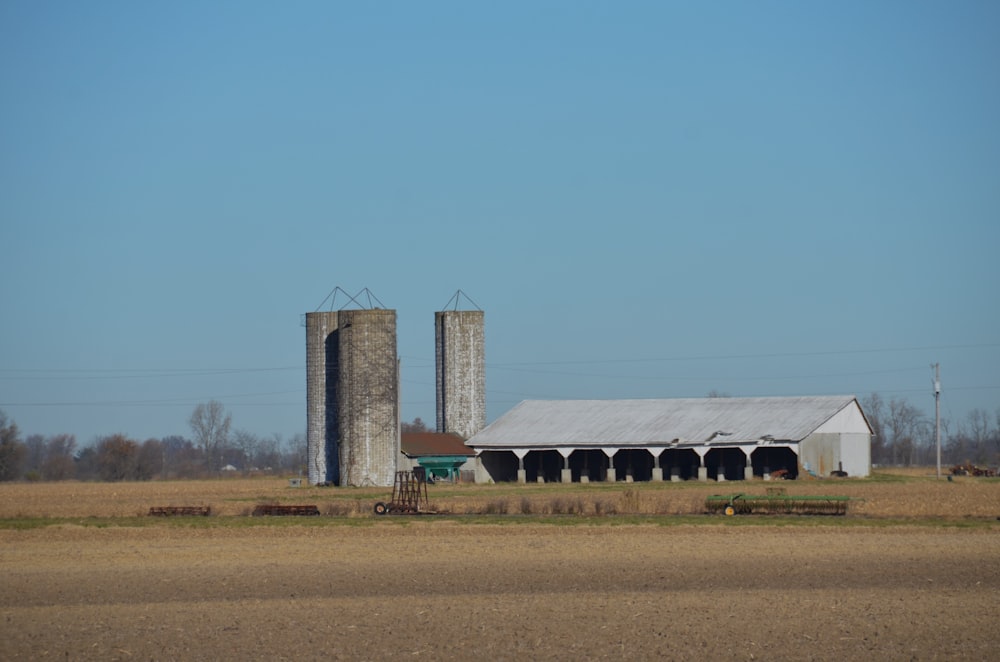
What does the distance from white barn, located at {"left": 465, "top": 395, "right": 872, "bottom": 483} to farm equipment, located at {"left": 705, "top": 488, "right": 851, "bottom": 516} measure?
2586 centimetres

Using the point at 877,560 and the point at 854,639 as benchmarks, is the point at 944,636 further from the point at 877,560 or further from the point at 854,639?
the point at 877,560

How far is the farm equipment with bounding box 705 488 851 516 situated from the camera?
38312 millimetres

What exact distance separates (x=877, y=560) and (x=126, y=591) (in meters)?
13.7

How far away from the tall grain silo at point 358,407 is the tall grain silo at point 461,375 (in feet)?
33.0

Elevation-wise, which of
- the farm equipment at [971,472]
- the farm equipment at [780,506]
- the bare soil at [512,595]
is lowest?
the farm equipment at [971,472]

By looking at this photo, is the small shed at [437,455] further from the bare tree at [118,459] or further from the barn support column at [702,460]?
the bare tree at [118,459]

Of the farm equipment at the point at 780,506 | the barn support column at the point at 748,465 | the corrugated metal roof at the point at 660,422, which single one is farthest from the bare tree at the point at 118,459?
the farm equipment at the point at 780,506

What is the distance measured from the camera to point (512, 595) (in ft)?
68.7

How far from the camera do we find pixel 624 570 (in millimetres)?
24172

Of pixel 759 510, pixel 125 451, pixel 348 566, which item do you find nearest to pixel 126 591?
pixel 348 566

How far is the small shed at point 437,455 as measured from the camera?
242ft

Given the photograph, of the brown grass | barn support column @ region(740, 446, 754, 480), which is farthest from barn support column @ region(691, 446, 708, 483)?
the brown grass

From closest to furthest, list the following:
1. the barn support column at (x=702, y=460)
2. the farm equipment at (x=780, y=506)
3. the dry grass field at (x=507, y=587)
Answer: the dry grass field at (x=507, y=587) → the farm equipment at (x=780, y=506) → the barn support column at (x=702, y=460)

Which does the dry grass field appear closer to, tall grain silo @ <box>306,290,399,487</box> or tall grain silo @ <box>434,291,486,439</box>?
tall grain silo @ <box>306,290,399,487</box>
